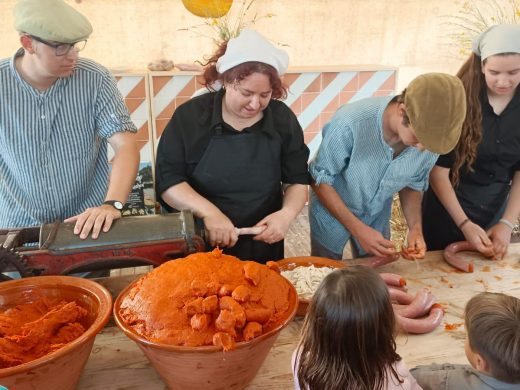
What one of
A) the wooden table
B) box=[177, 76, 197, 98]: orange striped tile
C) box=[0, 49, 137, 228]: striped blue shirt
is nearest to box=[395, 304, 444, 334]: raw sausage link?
the wooden table

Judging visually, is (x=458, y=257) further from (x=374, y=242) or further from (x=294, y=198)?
(x=294, y=198)

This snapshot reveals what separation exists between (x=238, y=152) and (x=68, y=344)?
1.12m

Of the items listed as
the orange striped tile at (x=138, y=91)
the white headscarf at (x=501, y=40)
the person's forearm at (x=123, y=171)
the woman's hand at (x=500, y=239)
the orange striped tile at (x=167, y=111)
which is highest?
the white headscarf at (x=501, y=40)

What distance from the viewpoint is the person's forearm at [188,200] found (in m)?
A: 1.85

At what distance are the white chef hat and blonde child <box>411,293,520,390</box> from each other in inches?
45.0

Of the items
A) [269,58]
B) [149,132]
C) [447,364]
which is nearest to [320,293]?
[447,364]

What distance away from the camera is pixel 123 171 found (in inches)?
75.9

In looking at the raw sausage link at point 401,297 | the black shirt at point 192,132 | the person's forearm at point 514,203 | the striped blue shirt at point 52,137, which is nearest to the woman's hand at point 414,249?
the raw sausage link at point 401,297

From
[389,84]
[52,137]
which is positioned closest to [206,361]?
[52,137]

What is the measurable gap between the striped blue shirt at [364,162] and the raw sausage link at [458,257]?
1.13ft

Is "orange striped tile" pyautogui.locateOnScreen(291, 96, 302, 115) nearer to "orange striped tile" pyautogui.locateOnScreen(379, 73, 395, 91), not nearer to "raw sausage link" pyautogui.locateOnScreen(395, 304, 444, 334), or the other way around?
"orange striped tile" pyautogui.locateOnScreen(379, 73, 395, 91)

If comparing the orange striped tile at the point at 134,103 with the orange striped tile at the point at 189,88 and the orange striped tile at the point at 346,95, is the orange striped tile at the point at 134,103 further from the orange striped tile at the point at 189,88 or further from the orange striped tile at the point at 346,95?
the orange striped tile at the point at 346,95

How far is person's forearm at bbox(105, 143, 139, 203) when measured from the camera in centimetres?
188

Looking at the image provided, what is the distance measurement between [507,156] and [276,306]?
1.80 m
